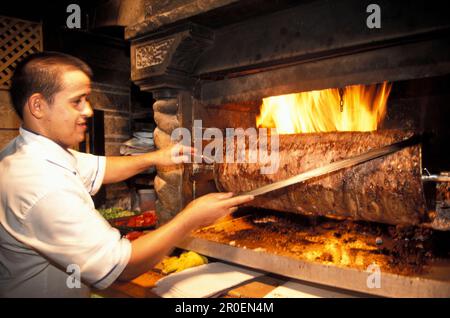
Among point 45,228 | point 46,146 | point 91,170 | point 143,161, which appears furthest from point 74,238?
point 143,161

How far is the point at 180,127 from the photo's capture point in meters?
2.98

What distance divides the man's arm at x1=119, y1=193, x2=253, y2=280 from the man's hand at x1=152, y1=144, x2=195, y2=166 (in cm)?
95

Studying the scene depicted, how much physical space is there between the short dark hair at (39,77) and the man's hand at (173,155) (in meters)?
1.05

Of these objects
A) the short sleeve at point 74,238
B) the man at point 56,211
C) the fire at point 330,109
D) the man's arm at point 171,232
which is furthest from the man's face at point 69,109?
the fire at point 330,109

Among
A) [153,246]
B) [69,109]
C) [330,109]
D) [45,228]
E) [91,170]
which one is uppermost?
[330,109]

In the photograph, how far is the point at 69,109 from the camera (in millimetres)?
1945

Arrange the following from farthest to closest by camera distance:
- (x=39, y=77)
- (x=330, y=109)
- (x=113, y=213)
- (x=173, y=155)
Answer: (x=113, y=213), (x=330, y=109), (x=173, y=155), (x=39, y=77)

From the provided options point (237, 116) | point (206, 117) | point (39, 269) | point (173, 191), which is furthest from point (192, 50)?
point (39, 269)

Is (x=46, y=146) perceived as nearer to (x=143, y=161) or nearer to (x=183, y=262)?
(x=143, y=161)

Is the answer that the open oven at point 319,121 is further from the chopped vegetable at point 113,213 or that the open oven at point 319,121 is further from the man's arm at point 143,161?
the chopped vegetable at point 113,213

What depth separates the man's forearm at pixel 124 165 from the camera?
9.14 ft

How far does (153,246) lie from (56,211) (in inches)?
21.2

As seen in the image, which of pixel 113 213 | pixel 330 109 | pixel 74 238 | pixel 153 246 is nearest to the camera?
pixel 74 238
